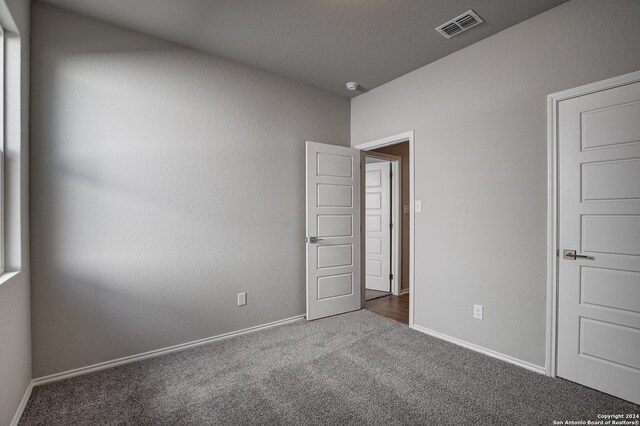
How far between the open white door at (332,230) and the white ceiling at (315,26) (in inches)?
39.0

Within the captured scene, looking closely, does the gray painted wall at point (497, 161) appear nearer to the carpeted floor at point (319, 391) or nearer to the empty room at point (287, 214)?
the empty room at point (287, 214)

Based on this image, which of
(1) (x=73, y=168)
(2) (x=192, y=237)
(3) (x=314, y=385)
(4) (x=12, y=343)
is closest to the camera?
(4) (x=12, y=343)

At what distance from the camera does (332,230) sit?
3.60 metres

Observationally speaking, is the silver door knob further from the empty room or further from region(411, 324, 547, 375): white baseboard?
region(411, 324, 547, 375): white baseboard

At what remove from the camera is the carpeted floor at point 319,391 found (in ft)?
5.89

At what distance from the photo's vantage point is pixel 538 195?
2.29 m

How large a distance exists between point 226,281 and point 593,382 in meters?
3.01

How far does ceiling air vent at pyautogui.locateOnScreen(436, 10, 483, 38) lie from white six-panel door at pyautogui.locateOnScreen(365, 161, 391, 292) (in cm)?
229

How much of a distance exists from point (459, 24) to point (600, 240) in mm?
1915

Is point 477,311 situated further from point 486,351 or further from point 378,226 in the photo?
point 378,226

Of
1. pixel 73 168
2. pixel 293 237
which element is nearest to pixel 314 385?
pixel 293 237

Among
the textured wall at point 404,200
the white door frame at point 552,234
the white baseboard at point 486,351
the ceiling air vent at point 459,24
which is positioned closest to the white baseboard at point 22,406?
the white baseboard at point 486,351

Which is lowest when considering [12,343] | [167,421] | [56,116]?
[167,421]

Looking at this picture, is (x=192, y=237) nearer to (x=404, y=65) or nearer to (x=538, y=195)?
(x=404, y=65)
